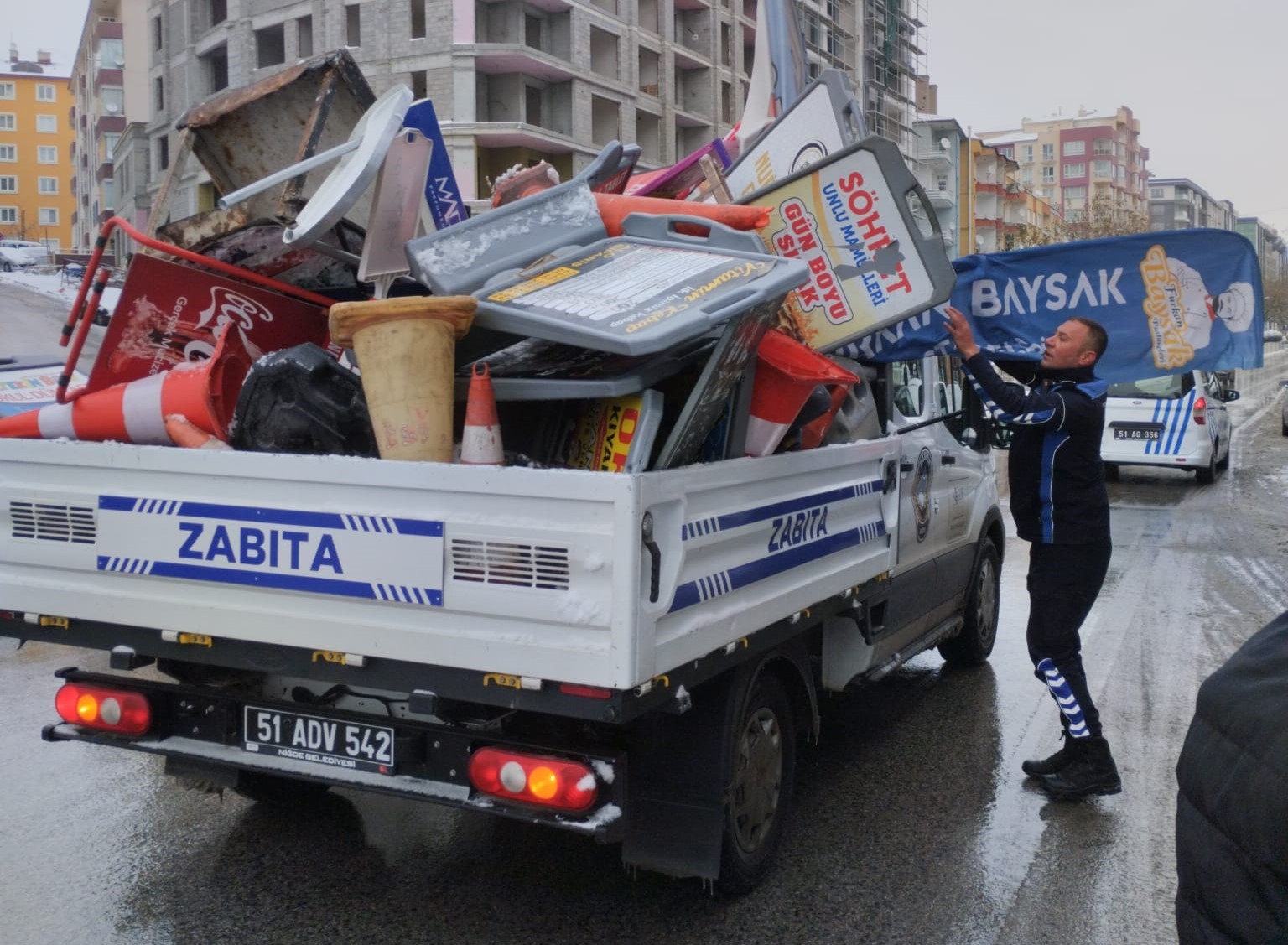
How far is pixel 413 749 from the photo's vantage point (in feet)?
11.1

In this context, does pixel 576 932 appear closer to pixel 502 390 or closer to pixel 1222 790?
pixel 502 390

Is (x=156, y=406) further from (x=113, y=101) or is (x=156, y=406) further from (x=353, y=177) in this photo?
(x=113, y=101)

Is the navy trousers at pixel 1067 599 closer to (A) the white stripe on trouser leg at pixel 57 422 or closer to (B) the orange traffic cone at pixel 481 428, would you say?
(B) the orange traffic cone at pixel 481 428

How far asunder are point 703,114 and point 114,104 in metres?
32.2

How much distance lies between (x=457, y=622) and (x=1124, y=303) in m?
3.77

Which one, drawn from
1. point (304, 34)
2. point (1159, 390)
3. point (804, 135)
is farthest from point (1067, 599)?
point (304, 34)

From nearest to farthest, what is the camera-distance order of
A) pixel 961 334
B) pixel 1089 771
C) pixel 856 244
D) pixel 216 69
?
1. pixel 856 244
2. pixel 961 334
3. pixel 1089 771
4. pixel 216 69

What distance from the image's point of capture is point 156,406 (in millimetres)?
3928

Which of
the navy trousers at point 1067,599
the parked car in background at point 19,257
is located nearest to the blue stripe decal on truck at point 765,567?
the navy trousers at point 1067,599

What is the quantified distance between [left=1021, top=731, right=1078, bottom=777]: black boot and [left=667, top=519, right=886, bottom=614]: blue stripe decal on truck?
1.24 meters

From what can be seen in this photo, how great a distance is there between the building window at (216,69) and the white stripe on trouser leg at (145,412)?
1846 inches

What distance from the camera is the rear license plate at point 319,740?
135 inches

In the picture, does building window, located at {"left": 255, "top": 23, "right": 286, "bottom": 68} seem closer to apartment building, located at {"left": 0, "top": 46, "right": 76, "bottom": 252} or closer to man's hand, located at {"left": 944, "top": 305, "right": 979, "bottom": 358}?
man's hand, located at {"left": 944, "top": 305, "right": 979, "bottom": 358}

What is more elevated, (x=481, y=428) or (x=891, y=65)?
(x=891, y=65)
